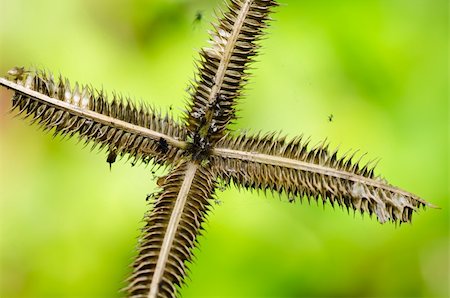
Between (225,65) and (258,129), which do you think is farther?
(258,129)

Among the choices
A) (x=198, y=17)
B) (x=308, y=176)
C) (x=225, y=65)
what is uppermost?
(x=198, y=17)

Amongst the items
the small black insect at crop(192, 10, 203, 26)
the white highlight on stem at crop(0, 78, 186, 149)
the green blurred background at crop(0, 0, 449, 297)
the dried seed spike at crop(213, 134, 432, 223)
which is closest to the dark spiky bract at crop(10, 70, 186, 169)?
the white highlight on stem at crop(0, 78, 186, 149)

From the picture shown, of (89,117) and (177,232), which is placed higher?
(89,117)

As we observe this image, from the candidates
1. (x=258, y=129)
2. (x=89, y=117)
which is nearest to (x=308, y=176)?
(x=89, y=117)

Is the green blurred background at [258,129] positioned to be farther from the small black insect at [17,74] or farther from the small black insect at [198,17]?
the small black insect at [17,74]

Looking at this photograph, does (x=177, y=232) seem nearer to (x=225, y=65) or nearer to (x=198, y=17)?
(x=225, y=65)

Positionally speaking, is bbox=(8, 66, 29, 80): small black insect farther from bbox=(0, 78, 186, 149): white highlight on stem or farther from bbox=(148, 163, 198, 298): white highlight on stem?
bbox=(148, 163, 198, 298): white highlight on stem

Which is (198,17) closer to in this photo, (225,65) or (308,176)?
(225,65)

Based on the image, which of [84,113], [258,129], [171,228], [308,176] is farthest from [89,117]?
[258,129]
